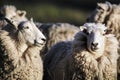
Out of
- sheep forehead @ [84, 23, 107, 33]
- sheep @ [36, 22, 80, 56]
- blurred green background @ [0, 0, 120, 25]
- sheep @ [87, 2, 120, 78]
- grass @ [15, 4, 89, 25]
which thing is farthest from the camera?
blurred green background @ [0, 0, 120, 25]

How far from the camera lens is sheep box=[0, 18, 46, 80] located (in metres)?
13.2

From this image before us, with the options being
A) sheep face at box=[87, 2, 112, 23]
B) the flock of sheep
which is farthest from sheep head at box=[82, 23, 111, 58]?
sheep face at box=[87, 2, 112, 23]

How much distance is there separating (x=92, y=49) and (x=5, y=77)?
167 cm

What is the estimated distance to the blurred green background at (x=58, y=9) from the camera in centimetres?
3077

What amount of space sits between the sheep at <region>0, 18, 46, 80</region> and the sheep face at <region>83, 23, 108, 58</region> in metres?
0.84

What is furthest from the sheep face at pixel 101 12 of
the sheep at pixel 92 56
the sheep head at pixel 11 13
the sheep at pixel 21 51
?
the sheep at pixel 21 51

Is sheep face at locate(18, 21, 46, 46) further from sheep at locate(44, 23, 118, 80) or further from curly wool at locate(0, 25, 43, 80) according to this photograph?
sheep at locate(44, 23, 118, 80)

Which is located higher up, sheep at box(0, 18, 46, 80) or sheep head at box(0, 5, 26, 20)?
sheep head at box(0, 5, 26, 20)

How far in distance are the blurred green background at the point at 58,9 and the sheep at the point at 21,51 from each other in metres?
15.5

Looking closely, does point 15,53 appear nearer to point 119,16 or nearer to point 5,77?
point 5,77

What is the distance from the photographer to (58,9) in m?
34.2

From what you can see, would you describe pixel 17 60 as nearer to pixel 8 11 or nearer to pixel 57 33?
pixel 57 33

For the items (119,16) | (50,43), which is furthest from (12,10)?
(119,16)

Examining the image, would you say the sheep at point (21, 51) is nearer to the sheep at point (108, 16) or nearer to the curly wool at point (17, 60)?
the curly wool at point (17, 60)
